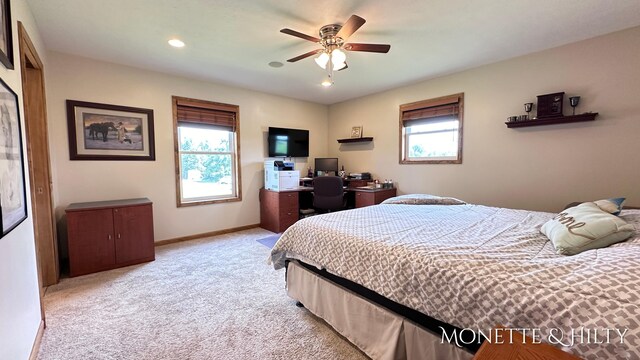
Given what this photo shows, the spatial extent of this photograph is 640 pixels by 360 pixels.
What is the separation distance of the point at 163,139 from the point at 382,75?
339 centimetres

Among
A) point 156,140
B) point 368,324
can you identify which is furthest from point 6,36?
point 368,324

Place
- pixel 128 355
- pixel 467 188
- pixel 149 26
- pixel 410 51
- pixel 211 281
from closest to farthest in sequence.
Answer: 1. pixel 128 355
2. pixel 149 26
3. pixel 211 281
4. pixel 410 51
5. pixel 467 188

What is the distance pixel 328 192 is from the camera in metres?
4.23

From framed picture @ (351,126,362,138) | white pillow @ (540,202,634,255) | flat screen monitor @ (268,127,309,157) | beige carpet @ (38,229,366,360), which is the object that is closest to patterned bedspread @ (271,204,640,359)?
white pillow @ (540,202,634,255)

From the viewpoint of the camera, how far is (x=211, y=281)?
272 cm

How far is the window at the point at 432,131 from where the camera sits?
3.84 metres

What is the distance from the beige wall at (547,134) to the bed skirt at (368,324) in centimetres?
279

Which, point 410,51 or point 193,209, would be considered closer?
point 410,51

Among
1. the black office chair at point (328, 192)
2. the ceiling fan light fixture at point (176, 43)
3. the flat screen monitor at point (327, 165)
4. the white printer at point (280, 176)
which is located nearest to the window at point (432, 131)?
the black office chair at point (328, 192)

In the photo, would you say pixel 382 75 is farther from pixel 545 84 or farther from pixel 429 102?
pixel 545 84

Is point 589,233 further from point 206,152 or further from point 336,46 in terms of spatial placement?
point 206,152

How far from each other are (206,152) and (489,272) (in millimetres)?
4222

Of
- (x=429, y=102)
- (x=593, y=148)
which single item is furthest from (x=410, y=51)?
(x=593, y=148)

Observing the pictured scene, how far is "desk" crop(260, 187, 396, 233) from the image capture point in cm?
441
